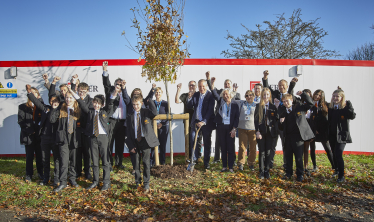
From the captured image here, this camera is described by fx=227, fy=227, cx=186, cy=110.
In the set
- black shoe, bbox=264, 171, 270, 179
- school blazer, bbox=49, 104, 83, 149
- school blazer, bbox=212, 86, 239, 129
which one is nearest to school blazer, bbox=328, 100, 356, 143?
black shoe, bbox=264, 171, 270, 179

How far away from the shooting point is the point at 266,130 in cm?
512

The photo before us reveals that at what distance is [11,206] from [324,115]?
22.2 feet

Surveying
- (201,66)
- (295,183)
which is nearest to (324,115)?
(295,183)

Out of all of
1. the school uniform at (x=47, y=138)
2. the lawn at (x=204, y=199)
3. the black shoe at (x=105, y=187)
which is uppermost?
the school uniform at (x=47, y=138)

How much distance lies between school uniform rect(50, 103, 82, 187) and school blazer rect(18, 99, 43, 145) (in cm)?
81

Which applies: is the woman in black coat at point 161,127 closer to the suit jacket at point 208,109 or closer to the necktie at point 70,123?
the suit jacket at point 208,109

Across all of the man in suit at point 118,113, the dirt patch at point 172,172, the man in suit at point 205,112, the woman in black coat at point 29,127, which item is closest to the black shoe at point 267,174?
the man in suit at point 205,112

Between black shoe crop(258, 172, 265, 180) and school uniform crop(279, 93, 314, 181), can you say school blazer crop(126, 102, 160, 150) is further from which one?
school uniform crop(279, 93, 314, 181)

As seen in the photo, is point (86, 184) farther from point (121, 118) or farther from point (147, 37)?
point (147, 37)

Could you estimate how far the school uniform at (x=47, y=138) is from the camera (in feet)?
15.8

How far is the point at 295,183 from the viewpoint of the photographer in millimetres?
4934

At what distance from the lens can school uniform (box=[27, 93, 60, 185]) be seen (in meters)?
4.81

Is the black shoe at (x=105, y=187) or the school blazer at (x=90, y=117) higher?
the school blazer at (x=90, y=117)

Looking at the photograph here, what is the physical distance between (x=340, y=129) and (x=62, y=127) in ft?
19.6
